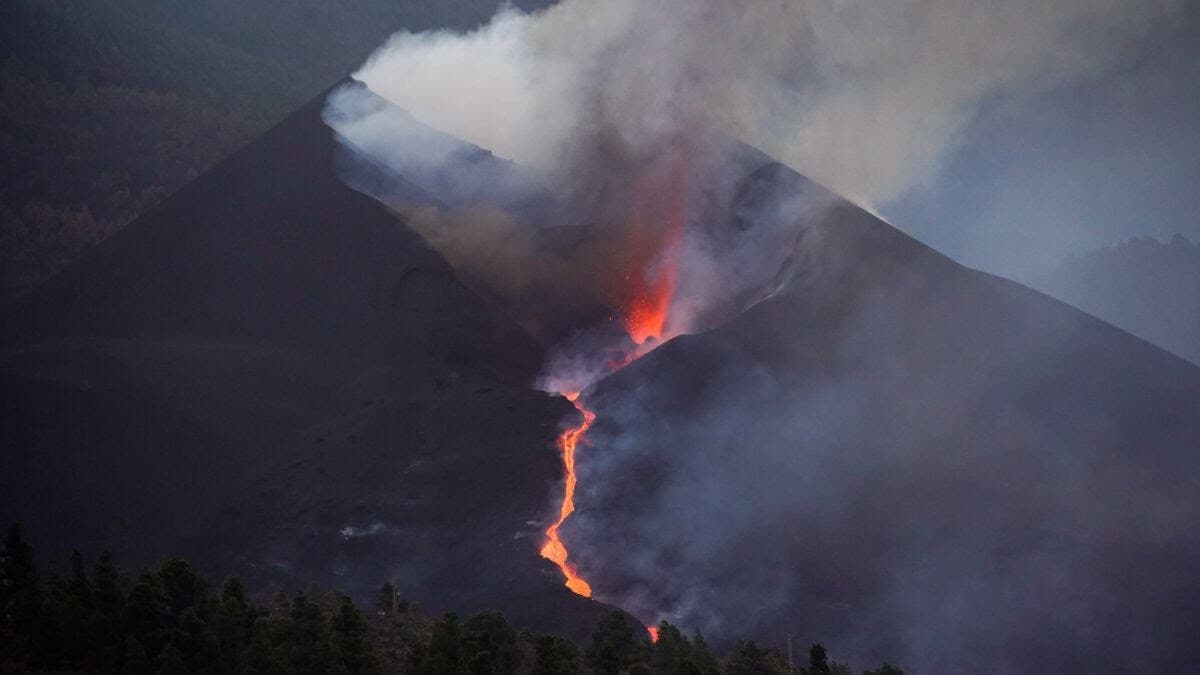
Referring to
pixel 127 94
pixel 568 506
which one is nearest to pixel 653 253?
pixel 568 506

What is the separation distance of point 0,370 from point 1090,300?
388 feet

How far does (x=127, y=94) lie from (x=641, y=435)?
3346 inches

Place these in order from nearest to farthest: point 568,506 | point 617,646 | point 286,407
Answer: point 617,646 → point 568,506 → point 286,407

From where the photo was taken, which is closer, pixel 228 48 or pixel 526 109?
pixel 526 109

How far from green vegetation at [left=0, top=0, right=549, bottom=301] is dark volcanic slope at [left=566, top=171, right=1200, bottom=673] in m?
56.3

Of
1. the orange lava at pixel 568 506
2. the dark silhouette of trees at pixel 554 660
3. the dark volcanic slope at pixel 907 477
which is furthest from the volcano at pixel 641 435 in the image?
the dark silhouette of trees at pixel 554 660

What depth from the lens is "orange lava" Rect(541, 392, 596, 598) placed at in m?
44.0

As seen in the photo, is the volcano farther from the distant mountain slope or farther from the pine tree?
the distant mountain slope

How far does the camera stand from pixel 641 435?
50062 mm

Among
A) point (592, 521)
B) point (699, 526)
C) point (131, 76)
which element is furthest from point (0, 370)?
point (131, 76)

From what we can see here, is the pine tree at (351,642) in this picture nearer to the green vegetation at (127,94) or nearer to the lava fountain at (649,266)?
the lava fountain at (649,266)

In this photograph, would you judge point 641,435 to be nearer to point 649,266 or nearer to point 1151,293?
point 649,266

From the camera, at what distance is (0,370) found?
54062 mm

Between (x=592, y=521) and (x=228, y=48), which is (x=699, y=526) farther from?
(x=228, y=48)
